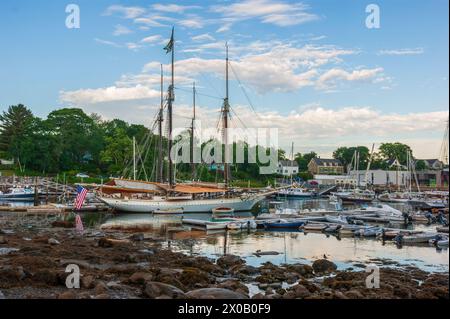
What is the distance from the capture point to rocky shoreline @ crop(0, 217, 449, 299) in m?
20.1

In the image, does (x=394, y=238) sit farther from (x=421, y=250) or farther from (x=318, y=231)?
(x=318, y=231)

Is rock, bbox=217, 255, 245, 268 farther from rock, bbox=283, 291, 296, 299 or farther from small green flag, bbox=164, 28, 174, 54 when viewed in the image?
small green flag, bbox=164, 28, 174, 54

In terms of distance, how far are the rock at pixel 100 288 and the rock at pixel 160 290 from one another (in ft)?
5.30

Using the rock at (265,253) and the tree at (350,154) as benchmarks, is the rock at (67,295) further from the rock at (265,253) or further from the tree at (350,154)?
the tree at (350,154)

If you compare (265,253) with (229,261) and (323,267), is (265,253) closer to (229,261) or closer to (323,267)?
(229,261)

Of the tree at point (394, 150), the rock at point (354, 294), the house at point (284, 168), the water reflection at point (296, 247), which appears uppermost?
the tree at point (394, 150)

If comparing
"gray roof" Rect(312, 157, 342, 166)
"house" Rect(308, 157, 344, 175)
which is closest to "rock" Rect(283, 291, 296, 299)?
"house" Rect(308, 157, 344, 175)

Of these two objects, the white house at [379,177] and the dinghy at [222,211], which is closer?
the dinghy at [222,211]

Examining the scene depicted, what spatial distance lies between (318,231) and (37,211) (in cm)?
3531

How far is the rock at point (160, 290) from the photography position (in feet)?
64.8

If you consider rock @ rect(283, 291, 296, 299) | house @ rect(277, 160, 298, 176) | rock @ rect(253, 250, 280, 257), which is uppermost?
house @ rect(277, 160, 298, 176)

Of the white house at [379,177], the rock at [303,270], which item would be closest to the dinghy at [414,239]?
the rock at [303,270]

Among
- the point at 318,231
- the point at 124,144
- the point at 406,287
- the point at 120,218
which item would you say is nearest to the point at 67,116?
the point at 124,144

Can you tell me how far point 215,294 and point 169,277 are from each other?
3.53 meters
